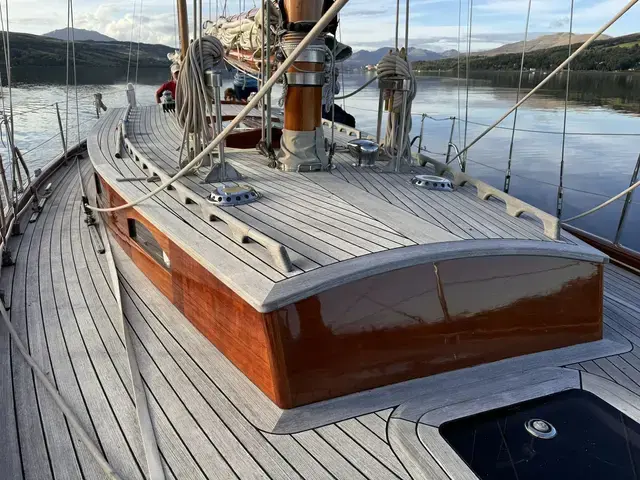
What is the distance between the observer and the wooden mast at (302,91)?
4.55m

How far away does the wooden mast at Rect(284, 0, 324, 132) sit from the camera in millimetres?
4555

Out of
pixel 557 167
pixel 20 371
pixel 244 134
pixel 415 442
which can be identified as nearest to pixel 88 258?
pixel 20 371

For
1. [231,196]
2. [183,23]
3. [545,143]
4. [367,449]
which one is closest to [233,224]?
[231,196]

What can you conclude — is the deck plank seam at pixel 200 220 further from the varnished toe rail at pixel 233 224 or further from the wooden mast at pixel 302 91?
the wooden mast at pixel 302 91

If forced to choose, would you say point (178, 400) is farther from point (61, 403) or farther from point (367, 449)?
point (367, 449)

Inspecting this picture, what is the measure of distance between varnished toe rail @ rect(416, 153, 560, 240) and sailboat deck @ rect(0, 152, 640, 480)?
839mm

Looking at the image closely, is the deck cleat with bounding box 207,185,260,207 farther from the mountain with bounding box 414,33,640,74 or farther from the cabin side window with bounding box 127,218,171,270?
the mountain with bounding box 414,33,640,74

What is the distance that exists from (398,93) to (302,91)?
1041 mm

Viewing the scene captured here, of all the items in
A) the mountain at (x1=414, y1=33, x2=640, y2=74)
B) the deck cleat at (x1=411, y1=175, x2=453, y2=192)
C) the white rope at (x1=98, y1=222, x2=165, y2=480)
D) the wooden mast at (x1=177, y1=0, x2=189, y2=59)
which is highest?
the mountain at (x1=414, y1=33, x2=640, y2=74)

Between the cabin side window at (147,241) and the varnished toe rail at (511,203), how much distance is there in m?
2.72

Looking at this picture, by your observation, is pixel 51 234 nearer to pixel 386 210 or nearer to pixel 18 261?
pixel 18 261

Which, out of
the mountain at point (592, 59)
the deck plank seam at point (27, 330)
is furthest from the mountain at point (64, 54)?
the deck plank seam at point (27, 330)

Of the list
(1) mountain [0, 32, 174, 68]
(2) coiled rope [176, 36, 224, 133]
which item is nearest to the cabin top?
(2) coiled rope [176, 36, 224, 133]

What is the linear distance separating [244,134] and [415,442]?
4.53 metres
